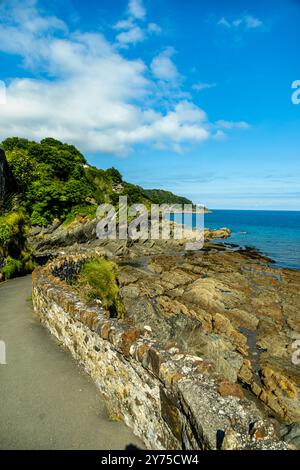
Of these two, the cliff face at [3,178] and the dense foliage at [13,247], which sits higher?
the cliff face at [3,178]

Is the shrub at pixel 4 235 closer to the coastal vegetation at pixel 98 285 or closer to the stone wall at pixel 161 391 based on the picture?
the coastal vegetation at pixel 98 285

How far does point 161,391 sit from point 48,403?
124 inches

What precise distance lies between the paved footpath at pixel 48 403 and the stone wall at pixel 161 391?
0.33m

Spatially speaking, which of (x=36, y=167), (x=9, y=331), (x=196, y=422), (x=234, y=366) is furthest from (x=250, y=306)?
(x=36, y=167)

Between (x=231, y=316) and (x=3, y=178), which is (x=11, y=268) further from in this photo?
(x=231, y=316)

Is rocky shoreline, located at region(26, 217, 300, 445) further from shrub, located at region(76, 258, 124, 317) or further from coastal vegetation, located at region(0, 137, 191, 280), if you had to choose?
coastal vegetation, located at region(0, 137, 191, 280)

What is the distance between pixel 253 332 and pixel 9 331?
1431 centimetres

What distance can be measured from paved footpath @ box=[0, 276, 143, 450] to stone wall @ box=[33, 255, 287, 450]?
0.33m

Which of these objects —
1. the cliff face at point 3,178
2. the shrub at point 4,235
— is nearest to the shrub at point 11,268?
the shrub at point 4,235

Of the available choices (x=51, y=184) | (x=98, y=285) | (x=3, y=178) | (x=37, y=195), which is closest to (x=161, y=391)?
(x=98, y=285)

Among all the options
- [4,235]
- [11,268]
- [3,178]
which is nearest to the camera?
[4,235]

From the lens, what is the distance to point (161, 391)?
15.1 feet

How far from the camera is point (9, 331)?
970 cm

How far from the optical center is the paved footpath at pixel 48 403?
5160 millimetres
